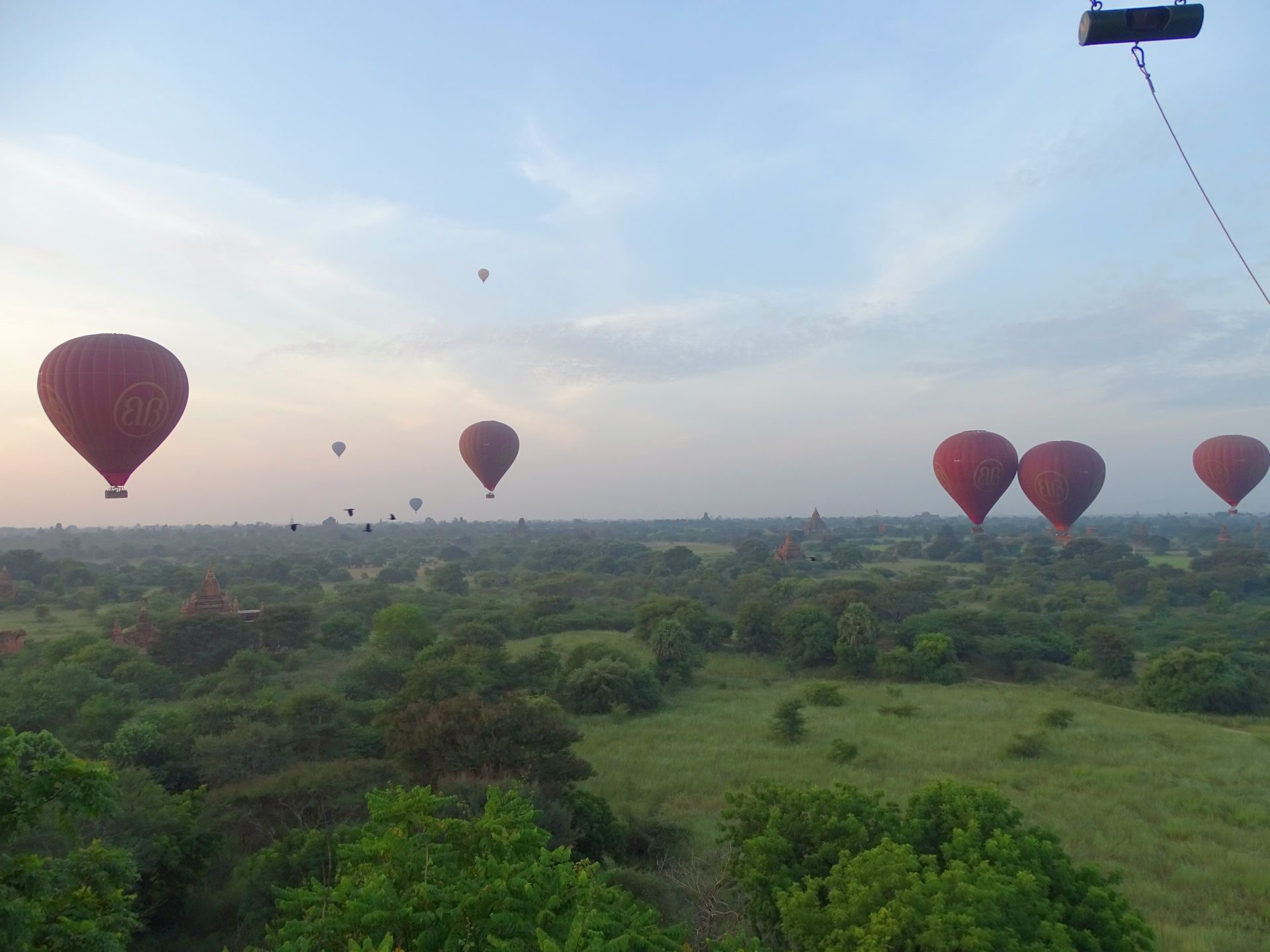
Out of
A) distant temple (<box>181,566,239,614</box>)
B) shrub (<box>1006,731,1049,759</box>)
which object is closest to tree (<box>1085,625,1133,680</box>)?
shrub (<box>1006,731,1049,759</box>)

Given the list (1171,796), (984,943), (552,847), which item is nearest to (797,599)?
(1171,796)

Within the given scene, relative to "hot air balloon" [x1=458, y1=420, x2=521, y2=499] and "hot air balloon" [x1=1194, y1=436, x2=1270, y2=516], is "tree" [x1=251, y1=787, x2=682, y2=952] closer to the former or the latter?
"hot air balloon" [x1=458, y1=420, x2=521, y2=499]

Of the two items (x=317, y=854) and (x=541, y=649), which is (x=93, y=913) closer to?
(x=317, y=854)

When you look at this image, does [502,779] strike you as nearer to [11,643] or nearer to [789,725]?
[789,725]

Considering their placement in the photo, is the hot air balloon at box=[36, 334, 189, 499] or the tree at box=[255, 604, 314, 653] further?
the tree at box=[255, 604, 314, 653]

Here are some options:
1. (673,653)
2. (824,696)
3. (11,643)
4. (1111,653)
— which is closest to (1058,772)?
(824,696)

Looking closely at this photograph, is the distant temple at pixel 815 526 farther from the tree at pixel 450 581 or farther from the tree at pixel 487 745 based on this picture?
the tree at pixel 487 745
